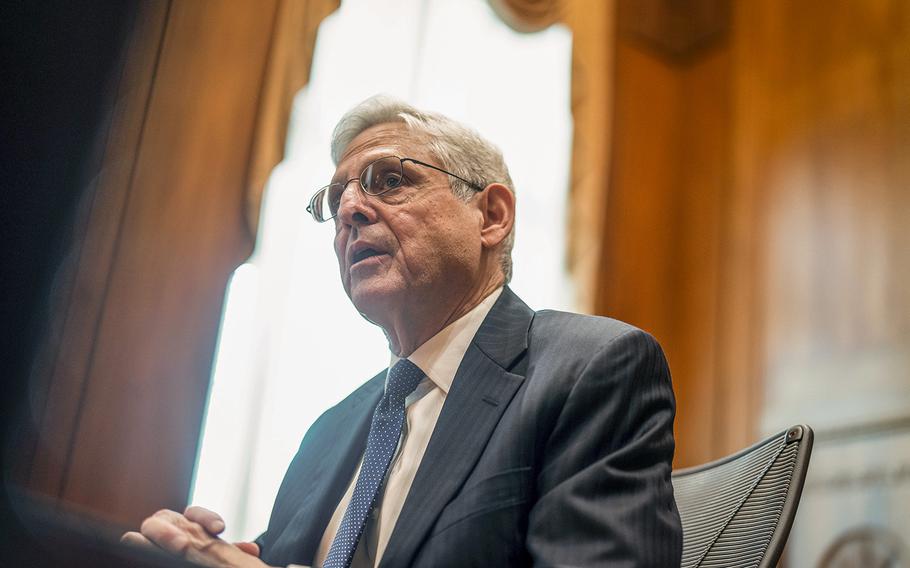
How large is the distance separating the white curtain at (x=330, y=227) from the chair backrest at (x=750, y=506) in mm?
1630

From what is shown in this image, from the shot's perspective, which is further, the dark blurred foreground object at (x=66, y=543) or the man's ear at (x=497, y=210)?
the man's ear at (x=497, y=210)

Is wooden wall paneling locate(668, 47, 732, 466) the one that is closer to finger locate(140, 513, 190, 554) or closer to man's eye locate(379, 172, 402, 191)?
man's eye locate(379, 172, 402, 191)

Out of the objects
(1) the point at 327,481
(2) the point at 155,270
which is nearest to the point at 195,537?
(1) the point at 327,481

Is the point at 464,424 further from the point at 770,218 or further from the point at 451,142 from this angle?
the point at 770,218

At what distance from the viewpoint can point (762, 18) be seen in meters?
4.02

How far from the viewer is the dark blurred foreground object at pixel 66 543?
44 cm

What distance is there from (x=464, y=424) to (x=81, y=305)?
1532 millimetres

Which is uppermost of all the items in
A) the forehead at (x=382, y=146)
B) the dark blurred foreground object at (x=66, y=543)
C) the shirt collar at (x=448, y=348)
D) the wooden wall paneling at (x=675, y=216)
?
the wooden wall paneling at (x=675, y=216)

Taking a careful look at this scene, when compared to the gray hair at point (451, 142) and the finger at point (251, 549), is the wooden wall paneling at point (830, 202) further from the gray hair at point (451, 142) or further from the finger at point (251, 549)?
the finger at point (251, 549)

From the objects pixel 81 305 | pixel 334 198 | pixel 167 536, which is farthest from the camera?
pixel 81 305

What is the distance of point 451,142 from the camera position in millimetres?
1893

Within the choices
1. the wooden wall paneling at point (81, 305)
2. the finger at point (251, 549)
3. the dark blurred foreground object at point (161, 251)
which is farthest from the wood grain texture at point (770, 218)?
the finger at point (251, 549)

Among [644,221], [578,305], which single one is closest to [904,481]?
[578,305]

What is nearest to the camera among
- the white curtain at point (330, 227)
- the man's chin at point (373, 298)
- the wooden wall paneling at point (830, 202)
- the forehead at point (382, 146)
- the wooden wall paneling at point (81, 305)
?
the man's chin at point (373, 298)
